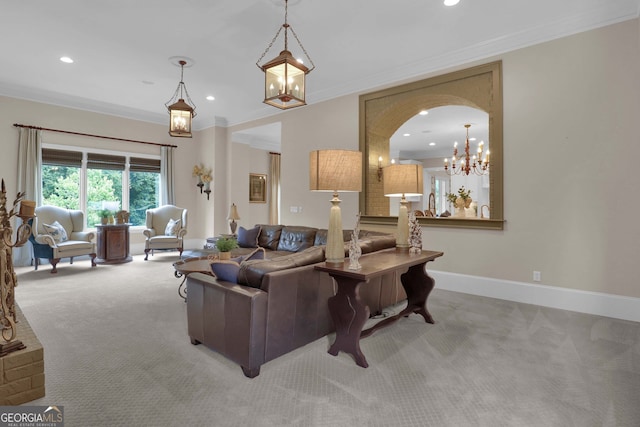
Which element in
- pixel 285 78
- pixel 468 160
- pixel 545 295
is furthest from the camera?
pixel 468 160

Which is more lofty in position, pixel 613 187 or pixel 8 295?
pixel 613 187

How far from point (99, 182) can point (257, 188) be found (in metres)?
3.57

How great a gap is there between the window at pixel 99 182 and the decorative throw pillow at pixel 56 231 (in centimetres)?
65

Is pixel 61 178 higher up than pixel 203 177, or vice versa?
pixel 203 177

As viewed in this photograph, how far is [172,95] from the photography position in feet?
20.0

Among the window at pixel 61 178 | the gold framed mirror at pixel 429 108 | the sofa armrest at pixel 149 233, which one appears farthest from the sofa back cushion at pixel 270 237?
the window at pixel 61 178

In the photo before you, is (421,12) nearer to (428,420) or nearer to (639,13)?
(639,13)

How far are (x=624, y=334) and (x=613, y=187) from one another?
4.65 feet

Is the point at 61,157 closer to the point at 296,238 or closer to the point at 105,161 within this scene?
the point at 105,161

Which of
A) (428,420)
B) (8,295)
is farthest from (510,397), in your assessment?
(8,295)

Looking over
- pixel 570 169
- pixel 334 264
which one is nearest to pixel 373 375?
pixel 334 264

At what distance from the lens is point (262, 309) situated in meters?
2.17

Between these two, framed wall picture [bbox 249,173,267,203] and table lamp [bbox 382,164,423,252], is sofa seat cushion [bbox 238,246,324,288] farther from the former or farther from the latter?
framed wall picture [bbox 249,173,267,203]

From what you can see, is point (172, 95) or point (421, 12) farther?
point (172, 95)
